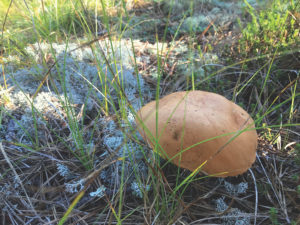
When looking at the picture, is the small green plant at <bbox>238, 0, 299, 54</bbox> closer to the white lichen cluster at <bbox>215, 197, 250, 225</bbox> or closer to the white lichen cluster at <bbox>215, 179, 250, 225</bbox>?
the white lichen cluster at <bbox>215, 179, 250, 225</bbox>

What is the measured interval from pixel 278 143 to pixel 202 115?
0.86 m

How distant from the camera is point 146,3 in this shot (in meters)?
4.64

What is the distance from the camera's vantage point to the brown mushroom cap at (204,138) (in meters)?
1.33

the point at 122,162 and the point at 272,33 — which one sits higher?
the point at 272,33

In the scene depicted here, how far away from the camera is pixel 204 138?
1.32 metres

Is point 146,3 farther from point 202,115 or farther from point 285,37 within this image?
point 202,115

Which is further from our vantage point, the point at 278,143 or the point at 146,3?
the point at 146,3

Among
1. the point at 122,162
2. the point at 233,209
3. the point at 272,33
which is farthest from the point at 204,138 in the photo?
the point at 272,33

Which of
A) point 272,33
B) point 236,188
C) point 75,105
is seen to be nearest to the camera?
point 236,188

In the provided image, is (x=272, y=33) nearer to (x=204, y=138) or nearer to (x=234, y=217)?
(x=204, y=138)

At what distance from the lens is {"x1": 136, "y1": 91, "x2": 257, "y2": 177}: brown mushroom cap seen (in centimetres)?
133

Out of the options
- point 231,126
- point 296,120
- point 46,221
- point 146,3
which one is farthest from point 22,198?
point 146,3

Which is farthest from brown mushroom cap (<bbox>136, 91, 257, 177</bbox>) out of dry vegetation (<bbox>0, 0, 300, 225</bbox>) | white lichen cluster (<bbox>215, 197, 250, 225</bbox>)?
white lichen cluster (<bbox>215, 197, 250, 225</bbox>)

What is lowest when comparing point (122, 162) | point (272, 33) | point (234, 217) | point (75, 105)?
point (234, 217)
